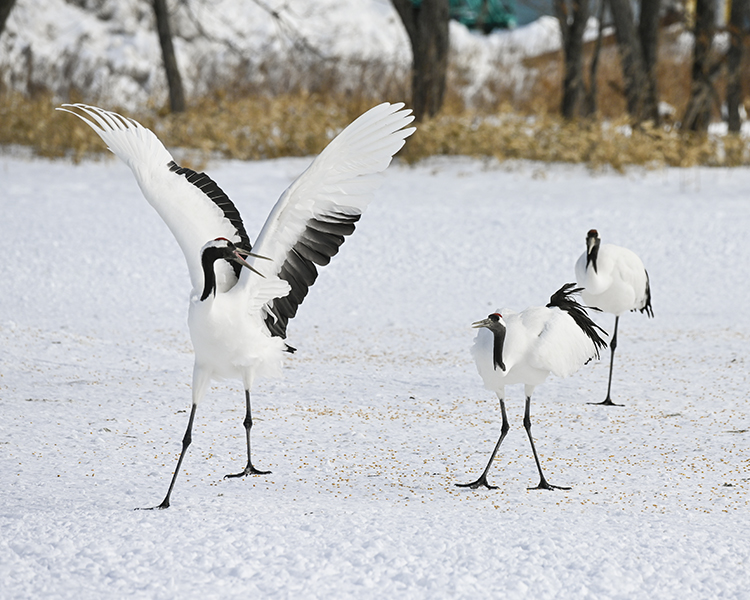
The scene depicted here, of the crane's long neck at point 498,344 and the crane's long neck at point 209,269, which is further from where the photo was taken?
the crane's long neck at point 498,344

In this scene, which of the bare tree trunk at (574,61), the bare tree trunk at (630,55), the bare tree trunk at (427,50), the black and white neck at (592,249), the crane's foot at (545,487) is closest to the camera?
the crane's foot at (545,487)

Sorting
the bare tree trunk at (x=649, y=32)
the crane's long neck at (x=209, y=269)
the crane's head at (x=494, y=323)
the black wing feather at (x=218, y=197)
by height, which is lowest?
the crane's head at (x=494, y=323)

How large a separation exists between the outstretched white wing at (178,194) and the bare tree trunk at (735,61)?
11.6 metres

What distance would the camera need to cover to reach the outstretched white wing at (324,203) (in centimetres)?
384

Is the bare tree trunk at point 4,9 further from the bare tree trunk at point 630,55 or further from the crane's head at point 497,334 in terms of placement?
the crane's head at point 497,334

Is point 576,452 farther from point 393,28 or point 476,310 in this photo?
point 393,28

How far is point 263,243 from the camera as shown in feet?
12.6

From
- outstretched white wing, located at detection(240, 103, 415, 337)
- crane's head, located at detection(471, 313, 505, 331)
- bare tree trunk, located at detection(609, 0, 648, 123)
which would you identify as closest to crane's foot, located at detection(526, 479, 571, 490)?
crane's head, located at detection(471, 313, 505, 331)

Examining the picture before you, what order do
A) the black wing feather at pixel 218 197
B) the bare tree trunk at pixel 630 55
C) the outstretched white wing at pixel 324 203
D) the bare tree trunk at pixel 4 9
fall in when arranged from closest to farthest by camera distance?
the outstretched white wing at pixel 324 203 → the black wing feather at pixel 218 197 → the bare tree trunk at pixel 4 9 → the bare tree trunk at pixel 630 55

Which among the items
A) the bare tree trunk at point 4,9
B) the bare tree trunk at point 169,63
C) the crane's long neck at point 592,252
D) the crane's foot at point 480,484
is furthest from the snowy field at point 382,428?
the bare tree trunk at point 169,63

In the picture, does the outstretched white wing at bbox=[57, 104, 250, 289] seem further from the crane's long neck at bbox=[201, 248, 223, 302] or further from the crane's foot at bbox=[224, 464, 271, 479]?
the crane's foot at bbox=[224, 464, 271, 479]

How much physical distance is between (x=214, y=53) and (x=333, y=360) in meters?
16.7

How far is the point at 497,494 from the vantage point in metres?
3.94

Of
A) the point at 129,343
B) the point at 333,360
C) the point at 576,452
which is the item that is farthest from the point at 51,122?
the point at 576,452
